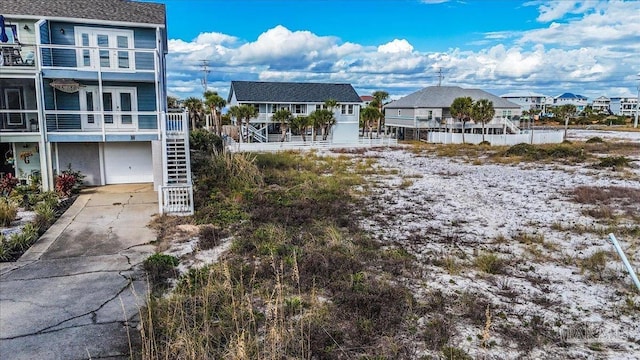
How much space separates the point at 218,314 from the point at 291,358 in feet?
5.46

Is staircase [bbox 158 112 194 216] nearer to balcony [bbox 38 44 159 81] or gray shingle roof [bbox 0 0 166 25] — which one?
balcony [bbox 38 44 159 81]

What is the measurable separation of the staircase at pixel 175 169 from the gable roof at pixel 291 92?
27.3 metres

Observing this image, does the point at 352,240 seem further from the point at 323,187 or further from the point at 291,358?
the point at 323,187

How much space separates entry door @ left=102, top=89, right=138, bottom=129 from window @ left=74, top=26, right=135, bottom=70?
1055 mm

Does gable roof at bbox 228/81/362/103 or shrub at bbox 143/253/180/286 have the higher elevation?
gable roof at bbox 228/81/362/103

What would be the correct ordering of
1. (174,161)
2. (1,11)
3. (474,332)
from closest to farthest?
(474,332) → (174,161) → (1,11)

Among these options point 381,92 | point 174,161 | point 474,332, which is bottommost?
point 474,332

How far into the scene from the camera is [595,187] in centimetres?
1617

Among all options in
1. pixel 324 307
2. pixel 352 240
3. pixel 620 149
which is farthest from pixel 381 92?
pixel 324 307

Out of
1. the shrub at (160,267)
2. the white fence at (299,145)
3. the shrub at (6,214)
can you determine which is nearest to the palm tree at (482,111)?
the white fence at (299,145)

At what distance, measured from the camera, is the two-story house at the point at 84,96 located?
50.1ft

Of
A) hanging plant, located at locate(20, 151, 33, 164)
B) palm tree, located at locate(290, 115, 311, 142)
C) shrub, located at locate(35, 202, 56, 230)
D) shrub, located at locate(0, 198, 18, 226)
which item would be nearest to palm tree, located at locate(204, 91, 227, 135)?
palm tree, located at locate(290, 115, 311, 142)

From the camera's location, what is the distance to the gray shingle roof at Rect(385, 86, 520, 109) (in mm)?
48656

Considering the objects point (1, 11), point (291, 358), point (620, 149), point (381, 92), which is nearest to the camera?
point (291, 358)
